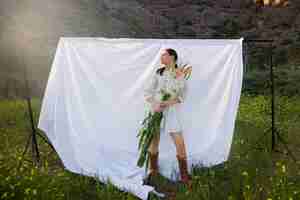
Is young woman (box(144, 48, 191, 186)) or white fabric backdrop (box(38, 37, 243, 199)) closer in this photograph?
young woman (box(144, 48, 191, 186))

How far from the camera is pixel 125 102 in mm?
5609

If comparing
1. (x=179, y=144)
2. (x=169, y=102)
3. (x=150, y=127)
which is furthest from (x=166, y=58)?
(x=179, y=144)

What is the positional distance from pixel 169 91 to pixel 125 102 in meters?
0.71

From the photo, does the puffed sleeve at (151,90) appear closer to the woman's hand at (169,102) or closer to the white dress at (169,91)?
the white dress at (169,91)

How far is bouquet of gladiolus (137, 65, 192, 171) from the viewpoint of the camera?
17.0 ft

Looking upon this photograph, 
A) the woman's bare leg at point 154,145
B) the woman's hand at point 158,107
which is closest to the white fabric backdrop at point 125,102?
the woman's bare leg at point 154,145

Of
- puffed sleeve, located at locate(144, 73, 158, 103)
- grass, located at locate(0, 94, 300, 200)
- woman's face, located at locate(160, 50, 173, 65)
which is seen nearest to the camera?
grass, located at locate(0, 94, 300, 200)

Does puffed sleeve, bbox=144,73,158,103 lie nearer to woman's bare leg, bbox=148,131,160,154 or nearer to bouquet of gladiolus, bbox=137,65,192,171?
bouquet of gladiolus, bbox=137,65,192,171

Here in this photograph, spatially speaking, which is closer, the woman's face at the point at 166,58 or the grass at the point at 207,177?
the grass at the point at 207,177

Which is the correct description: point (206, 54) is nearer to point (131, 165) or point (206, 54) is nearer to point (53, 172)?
point (131, 165)

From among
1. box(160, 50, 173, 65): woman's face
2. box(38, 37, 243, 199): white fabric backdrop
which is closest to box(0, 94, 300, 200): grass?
box(38, 37, 243, 199): white fabric backdrop

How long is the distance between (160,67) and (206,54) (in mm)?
563

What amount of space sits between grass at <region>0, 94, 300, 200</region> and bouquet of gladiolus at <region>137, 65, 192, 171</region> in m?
0.33

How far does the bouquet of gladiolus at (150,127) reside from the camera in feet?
17.0
